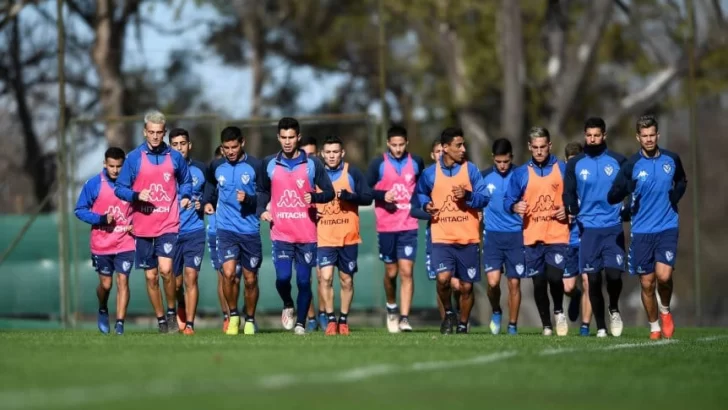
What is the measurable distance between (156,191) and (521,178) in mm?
4077

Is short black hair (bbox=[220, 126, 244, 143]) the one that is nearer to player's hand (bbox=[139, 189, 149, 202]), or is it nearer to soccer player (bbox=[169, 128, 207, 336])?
soccer player (bbox=[169, 128, 207, 336])

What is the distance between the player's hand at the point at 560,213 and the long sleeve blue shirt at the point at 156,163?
4057 millimetres

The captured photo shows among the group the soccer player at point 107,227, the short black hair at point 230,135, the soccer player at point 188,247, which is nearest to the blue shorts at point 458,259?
the short black hair at point 230,135

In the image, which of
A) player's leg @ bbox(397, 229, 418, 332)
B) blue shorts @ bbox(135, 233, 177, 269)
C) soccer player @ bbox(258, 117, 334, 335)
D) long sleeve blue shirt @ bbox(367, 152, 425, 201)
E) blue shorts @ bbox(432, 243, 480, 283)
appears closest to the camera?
blue shorts @ bbox(135, 233, 177, 269)

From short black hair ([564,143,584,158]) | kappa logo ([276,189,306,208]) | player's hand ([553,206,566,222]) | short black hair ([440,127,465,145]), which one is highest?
short black hair ([440,127,465,145])

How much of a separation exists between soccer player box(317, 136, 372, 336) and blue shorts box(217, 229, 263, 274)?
40.9 inches

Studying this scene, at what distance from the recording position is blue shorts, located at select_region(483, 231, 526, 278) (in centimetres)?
1848

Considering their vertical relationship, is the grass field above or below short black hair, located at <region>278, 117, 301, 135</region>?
below

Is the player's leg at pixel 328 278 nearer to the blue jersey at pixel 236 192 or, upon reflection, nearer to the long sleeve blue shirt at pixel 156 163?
the blue jersey at pixel 236 192

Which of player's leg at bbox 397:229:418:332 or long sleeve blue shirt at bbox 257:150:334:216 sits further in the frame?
player's leg at bbox 397:229:418:332

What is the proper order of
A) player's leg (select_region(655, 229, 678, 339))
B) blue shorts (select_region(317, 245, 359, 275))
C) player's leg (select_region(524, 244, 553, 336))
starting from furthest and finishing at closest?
blue shorts (select_region(317, 245, 359, 275)), player's leg (select_region(524, 244, 553, 336)), player's leg (select_region(655, 229, 678, 339))

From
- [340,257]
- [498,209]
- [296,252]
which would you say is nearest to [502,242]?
[498,209]

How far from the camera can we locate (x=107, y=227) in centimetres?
1867

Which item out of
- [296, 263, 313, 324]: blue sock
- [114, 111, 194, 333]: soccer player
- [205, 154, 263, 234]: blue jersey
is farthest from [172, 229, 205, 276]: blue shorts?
[296, 263, 313, 324]: blue sock
